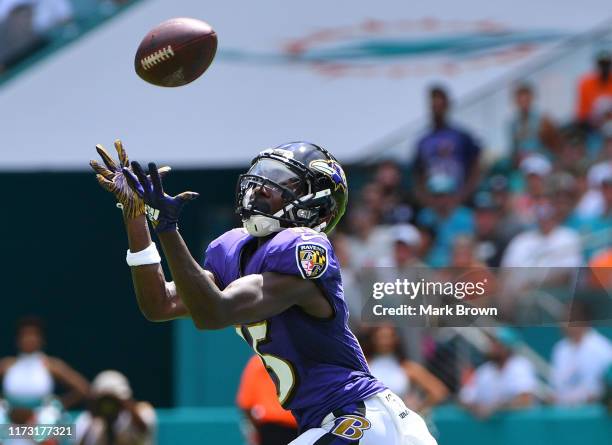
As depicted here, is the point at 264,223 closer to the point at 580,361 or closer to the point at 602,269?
the point at 580,361

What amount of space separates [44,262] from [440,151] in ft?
13.8

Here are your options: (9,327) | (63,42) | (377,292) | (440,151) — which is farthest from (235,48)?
(377,292)

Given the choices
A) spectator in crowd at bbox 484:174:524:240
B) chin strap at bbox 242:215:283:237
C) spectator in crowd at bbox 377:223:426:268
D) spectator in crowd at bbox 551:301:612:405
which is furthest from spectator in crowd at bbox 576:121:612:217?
chin strap at bbox 242:215:283:237

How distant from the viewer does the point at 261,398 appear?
24.7 ft

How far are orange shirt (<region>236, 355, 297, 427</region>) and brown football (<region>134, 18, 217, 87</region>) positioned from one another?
2939 millimetres

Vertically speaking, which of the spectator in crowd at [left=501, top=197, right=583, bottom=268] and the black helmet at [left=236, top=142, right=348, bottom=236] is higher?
the black helmet at [left=236, top=142, right=348, bottom=236]

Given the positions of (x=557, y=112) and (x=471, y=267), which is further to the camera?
(x=557, y=112)

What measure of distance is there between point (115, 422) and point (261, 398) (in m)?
1.36

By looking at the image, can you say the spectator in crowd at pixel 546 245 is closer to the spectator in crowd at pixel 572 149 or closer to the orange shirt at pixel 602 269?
the orange shirt at pixel 602 269

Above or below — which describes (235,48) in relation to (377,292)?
above

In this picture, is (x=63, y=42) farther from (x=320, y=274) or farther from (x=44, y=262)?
(x=320, y=274)

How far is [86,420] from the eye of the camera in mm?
8594

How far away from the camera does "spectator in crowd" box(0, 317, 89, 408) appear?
31.5ft

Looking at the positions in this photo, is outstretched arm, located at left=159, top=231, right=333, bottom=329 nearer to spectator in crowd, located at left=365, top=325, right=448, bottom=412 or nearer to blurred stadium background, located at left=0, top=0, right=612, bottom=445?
spectator in crowd, located at left=365, top=325, right=448, bottom=412
